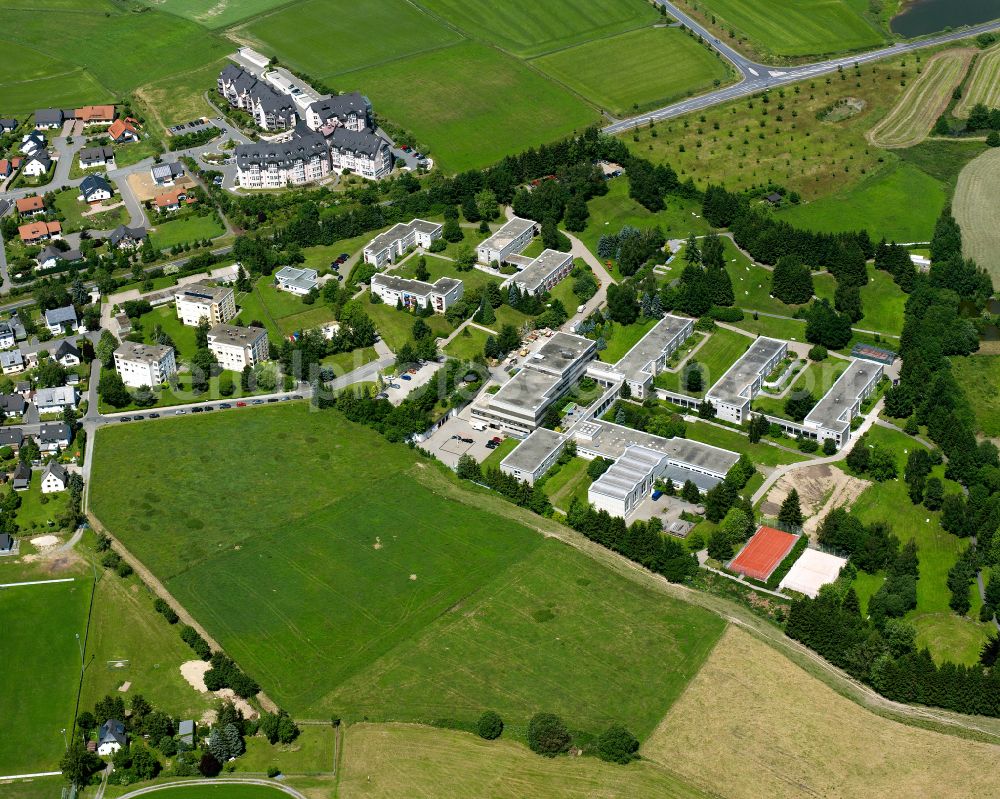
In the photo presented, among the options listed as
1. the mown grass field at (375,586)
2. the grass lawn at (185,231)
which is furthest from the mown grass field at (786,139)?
the mown grass field at (375,586)

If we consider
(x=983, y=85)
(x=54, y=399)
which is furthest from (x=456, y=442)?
(x=983, y=85)

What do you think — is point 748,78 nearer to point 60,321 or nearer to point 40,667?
point 60,321

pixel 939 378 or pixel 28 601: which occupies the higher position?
pixel 939 378

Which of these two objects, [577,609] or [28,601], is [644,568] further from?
[28,601]

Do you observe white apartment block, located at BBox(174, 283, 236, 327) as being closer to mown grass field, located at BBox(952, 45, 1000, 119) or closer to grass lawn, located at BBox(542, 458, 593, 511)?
grass lawn, located at BBox(542, 458, 593, 511)

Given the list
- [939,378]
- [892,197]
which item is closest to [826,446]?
[939,378]

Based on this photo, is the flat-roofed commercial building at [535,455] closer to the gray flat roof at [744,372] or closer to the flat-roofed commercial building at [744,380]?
the flat-roofed commercial building at [744,380]
